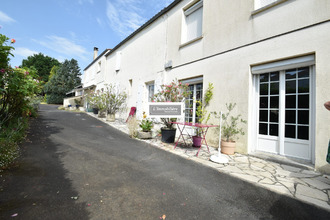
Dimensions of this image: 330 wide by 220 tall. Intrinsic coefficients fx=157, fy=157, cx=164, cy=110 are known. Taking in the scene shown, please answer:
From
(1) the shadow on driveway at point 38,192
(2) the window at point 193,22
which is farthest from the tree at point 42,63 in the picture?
(1) the shadow on driveway at point 38,192

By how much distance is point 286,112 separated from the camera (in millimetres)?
3822

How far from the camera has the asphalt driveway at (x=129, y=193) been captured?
6.01 feet

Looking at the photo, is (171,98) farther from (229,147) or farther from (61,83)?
(61,83)

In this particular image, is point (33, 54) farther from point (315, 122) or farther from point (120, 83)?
point (315, 122)

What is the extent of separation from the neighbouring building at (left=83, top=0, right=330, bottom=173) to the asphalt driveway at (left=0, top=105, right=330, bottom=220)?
195 centimetres

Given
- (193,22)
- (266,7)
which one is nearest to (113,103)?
(193,22)

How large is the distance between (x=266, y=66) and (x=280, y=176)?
2.63m

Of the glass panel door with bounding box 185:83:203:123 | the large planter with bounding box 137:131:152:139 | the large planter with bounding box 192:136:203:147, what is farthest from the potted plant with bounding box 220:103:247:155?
the large planter with bounding box 137:131:152:139

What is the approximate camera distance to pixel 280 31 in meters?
3.76

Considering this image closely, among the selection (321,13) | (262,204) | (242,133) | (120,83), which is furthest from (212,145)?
(120,83)

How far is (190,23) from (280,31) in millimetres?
3583

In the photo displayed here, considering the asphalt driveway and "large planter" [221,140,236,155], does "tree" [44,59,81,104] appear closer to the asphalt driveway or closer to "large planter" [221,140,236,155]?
the asphalt driveway

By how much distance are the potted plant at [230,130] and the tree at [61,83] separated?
1252 inches

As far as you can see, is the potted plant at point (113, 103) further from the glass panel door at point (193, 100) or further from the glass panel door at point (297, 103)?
the glass panel door at point (297, 103)
